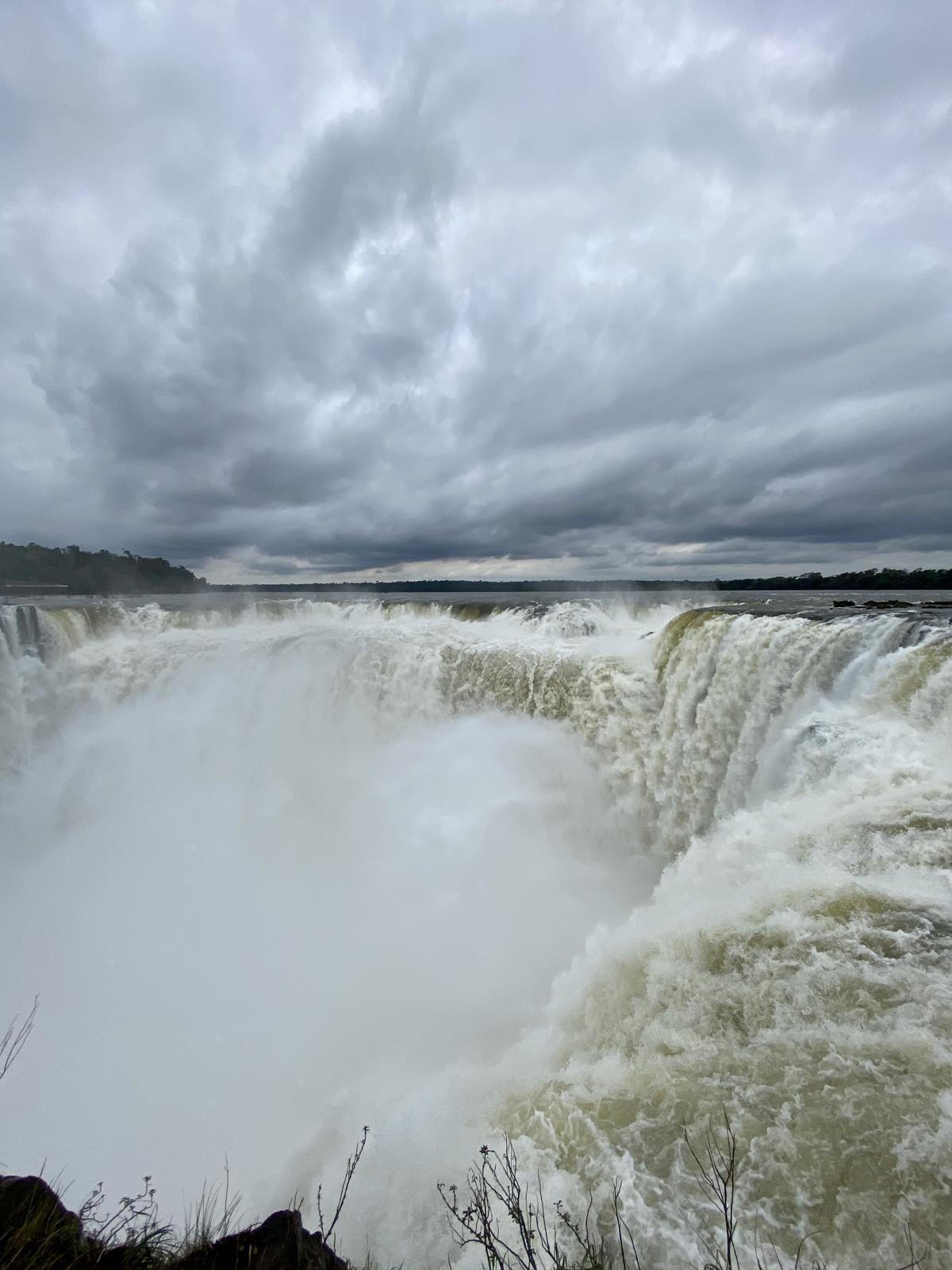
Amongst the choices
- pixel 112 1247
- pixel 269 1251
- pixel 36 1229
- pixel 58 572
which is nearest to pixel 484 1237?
pixel 269 1251

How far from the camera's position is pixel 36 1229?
7.42 ft

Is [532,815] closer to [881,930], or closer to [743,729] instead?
[743,729]

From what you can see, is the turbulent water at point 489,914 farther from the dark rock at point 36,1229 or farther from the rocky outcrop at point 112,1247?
the dark rock at point 36,1229

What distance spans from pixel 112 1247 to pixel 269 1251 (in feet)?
2.28

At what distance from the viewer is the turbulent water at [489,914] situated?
3.32m

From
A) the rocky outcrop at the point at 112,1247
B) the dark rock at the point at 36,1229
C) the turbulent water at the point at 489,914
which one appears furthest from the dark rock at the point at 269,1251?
the turbulent water at the point at 489,914

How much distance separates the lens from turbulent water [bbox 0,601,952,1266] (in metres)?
3.32

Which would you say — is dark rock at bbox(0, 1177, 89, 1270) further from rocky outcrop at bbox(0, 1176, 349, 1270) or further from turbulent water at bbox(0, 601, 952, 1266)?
turbulent water at bbox(0, 601, 952, 1266)

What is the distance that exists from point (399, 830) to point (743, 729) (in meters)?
7.01

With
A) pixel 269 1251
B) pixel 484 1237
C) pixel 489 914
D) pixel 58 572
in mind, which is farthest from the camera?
pixel 58 572

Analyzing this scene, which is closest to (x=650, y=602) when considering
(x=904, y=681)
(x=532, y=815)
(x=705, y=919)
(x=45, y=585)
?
(x=532, y=815)

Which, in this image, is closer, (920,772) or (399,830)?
(920,772)

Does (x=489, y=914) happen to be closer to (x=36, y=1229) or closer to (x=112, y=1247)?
(x=112, y=1247)

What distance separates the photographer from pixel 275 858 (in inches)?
467
